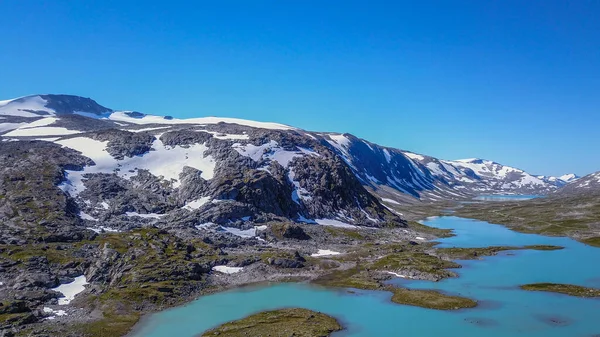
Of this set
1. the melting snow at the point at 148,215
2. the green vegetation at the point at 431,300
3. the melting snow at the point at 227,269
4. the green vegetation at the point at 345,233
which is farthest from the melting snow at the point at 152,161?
the green vegetation at the point at 431,300

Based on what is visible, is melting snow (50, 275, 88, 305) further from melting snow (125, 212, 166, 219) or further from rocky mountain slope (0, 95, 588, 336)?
melting snow (125, 212, 166, 219)

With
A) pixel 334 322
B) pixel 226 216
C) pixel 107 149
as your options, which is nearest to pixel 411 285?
pixel 334 322

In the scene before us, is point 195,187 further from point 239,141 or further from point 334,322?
point 334,322

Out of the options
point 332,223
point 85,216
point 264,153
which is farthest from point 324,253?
point 264,153

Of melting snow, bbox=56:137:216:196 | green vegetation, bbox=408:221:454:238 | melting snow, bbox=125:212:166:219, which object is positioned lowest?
green vegetation, bbox=408:221:454:238

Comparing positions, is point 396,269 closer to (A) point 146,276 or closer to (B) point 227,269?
(B) point 227,269

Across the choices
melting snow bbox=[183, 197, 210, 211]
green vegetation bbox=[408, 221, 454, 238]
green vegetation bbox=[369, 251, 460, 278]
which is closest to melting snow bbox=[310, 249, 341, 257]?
green vegetation bbox=[369, 251, 460, 278]
